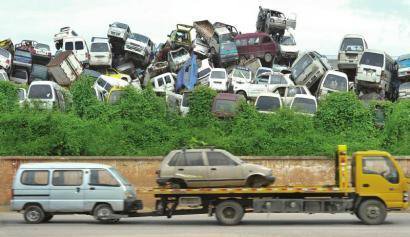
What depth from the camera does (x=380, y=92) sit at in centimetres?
3728

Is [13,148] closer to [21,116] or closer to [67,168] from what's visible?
[21,116]

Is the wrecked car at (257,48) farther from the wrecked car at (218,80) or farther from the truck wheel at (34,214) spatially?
the truck wheel at (34,214)

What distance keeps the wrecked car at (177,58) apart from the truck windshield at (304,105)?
1119 centimetres

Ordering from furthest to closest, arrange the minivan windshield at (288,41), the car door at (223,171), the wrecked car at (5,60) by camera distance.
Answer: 1. the minivan windshield at (288,41)
2. the wrecked car at (5,60)
3. the car door at (223,171)

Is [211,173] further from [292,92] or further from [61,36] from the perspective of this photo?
[61,36]

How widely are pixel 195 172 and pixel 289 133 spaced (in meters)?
12.0

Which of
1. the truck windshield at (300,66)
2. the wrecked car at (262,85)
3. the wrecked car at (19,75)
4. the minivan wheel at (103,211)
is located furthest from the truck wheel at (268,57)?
the minivan wheel at (103,211)

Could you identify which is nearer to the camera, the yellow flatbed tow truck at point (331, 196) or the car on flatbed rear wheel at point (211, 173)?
the yellow flatbed tow truck at point (331, 196)

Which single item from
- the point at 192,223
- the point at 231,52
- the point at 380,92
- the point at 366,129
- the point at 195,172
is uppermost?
the point at 231,52

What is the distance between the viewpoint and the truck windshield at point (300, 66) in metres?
37.8

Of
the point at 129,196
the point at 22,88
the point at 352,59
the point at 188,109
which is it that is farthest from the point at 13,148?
the point at 352,59

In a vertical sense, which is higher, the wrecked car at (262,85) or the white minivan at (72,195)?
the wrecked car at (262,85)

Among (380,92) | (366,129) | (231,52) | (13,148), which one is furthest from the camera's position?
(231,52)

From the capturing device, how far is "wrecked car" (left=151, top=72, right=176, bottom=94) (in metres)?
38.8
